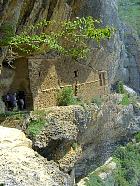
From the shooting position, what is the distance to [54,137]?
15.9 meters

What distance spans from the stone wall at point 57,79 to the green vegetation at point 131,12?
17647 mm

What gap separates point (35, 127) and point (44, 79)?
3144mm

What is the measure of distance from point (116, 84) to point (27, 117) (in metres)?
15.0

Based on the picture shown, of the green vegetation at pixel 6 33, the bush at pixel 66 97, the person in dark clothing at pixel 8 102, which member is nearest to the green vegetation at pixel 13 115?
the person in dark clothing at pixel 8 102

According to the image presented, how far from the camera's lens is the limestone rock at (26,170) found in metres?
6.70

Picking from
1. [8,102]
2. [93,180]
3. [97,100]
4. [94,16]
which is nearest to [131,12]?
[94,16]

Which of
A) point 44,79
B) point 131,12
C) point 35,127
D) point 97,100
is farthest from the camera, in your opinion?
point 131,12

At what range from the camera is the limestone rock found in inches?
264

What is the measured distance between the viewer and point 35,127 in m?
15.5

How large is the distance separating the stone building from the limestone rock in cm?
965

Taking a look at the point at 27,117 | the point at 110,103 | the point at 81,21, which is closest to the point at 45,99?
the point at 27,117

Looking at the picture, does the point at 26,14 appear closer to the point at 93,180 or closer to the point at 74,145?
the point at 74,145

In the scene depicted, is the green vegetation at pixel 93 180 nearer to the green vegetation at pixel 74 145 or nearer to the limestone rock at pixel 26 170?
the green vegetation at pixel 74 145

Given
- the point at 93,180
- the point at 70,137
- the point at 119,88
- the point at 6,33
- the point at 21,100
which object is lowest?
the point at 93,180
